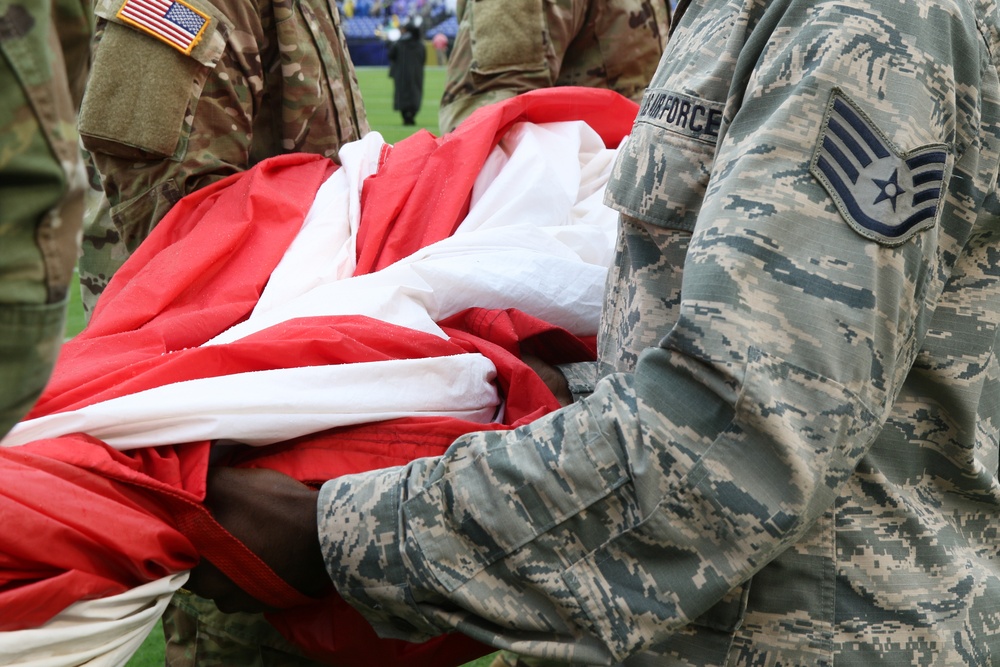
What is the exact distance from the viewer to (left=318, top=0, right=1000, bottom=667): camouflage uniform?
980 millimetres

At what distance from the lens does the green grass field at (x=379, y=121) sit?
9.55 feet

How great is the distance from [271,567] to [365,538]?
14 cm

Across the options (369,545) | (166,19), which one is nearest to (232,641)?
(369,545)

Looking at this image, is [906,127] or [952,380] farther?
[952,380]

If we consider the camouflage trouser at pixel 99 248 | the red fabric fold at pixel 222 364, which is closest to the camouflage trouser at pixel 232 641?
the red fabric fold at pixel 222 364

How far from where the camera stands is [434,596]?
1.14 m

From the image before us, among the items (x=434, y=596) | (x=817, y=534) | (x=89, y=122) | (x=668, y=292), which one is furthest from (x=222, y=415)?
(x=89, y=122)

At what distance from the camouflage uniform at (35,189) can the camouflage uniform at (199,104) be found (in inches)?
58.9

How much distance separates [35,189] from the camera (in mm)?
634

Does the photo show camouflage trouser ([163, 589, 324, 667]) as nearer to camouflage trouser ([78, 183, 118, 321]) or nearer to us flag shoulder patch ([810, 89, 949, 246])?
camouflage trouser ([78, 183, 118, 321])

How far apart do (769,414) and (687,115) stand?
0.39m

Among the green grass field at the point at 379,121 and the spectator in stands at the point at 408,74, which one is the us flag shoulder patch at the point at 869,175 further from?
the spectator in stands at the point at 408,74

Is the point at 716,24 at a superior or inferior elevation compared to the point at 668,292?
superior

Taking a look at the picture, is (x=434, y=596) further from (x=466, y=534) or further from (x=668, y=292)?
(x=668, y=292)
